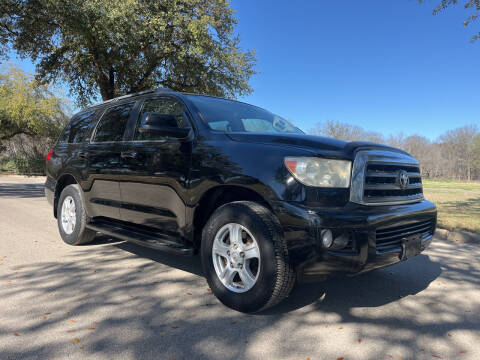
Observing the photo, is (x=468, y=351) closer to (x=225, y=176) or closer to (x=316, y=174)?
(x=316, y=174)

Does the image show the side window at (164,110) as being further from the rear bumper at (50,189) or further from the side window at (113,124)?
the rear bumper at (50,189)

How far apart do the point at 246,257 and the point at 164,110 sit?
1922 mm

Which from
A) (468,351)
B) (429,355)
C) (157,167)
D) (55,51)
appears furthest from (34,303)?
(55,51)

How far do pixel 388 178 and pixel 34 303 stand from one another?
10.2 feet

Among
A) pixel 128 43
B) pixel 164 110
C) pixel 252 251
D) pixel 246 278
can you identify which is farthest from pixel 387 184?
pixel 128 43

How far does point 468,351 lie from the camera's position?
219 cm

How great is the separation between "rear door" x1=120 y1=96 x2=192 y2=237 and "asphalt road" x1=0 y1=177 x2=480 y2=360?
620mm

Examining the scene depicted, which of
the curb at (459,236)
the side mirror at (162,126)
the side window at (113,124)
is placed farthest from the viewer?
the curb at (459,236)


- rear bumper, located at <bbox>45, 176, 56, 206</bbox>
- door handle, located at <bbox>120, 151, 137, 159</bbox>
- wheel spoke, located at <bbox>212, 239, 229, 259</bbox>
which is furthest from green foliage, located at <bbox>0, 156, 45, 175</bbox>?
wheel spoke, located at <bbox>212, 239, 229, 259</bbox>

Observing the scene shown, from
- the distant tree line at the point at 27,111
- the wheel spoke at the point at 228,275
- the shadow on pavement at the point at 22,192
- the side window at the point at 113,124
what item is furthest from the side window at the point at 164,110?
the distant tree line at the point at 27,111

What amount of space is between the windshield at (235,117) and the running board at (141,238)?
117 centimetres

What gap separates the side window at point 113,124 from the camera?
4004 mm

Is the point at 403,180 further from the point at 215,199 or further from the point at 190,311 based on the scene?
the point at 190,311

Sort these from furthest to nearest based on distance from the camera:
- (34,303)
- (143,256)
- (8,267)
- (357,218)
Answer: (143,256), (8,267), (34,303), (357,218)
